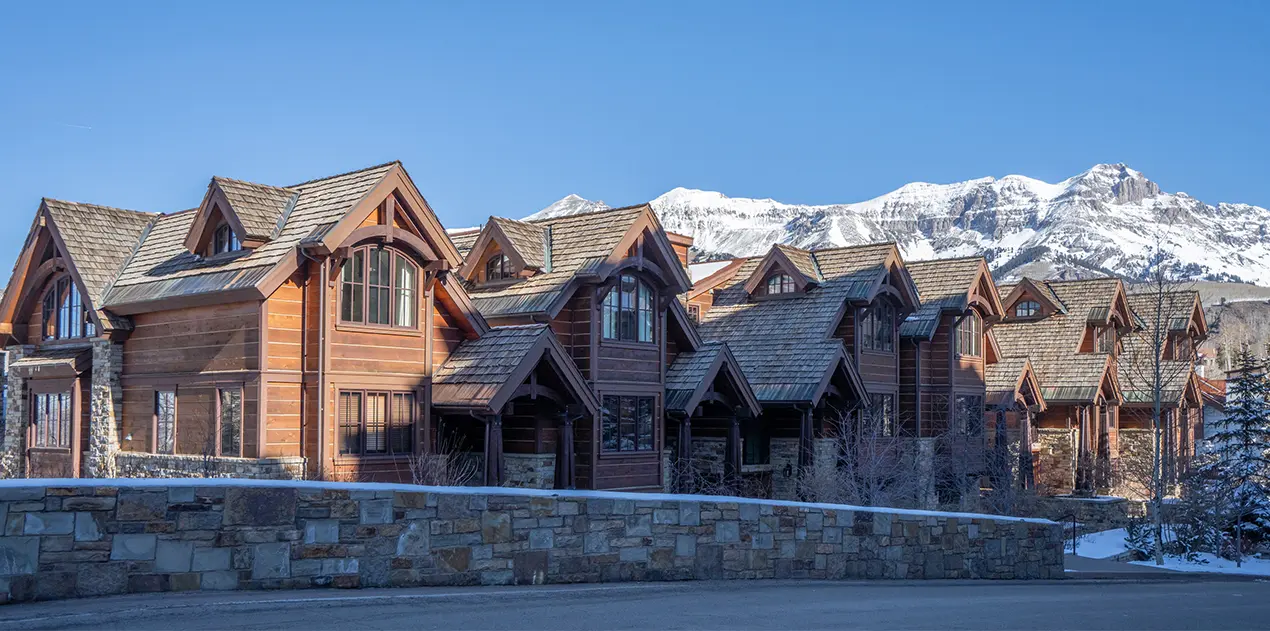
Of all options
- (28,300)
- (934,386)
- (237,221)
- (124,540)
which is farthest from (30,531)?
(934,386)

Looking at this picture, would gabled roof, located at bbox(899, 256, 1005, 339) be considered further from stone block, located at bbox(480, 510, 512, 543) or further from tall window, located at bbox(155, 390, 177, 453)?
stone block, located at bbox(480, 510, 512, 543)

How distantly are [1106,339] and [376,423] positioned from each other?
34.9 meters

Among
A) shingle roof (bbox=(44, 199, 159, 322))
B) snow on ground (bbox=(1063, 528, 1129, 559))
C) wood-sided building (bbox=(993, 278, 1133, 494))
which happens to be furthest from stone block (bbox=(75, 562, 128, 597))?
wood-sided building (bbox=(993, 278, 1133, 494))

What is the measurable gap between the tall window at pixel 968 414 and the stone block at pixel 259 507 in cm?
2934

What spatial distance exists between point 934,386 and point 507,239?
17.2m

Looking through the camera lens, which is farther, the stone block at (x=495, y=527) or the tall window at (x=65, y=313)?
the tall window at (x=65, y=313)

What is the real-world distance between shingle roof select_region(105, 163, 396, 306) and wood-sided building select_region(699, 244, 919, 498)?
13.3 m

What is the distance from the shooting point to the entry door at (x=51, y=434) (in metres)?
26.0

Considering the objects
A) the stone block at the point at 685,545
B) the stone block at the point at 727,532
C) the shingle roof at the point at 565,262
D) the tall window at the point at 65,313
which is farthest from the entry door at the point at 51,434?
the stone block at the point at 727,532

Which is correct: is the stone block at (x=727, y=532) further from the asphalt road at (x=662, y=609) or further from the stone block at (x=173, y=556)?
the stone block at (x=173, y=556)

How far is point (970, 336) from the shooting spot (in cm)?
4012

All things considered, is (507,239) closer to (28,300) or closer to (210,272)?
(210,272)

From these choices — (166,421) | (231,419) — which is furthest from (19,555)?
(166,421)

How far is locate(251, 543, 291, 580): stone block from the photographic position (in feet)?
37.6
